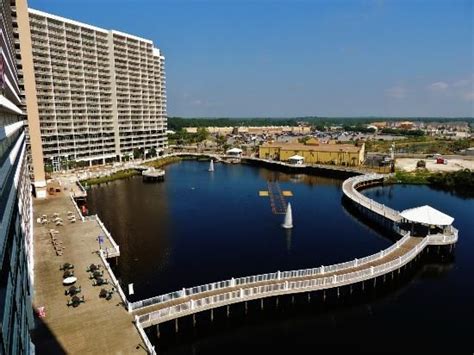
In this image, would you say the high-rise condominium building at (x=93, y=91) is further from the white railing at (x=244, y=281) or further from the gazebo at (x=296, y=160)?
the white railing at (x=244, y=281)

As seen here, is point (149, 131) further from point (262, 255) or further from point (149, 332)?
point (149, 332)

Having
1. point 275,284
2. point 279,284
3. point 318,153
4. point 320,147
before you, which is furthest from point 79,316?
point 320,147

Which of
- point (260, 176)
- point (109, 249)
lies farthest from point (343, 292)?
point (260, 176)

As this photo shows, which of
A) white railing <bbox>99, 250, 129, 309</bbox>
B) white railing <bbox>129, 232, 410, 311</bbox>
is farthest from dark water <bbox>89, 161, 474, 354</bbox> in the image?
white railing <bbox>99, 250, 129, 309</bbox>

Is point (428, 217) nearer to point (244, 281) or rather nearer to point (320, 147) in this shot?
point (244, 281)

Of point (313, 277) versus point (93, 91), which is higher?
point (93, 91)

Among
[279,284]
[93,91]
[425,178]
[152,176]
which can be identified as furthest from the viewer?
[93,91]
